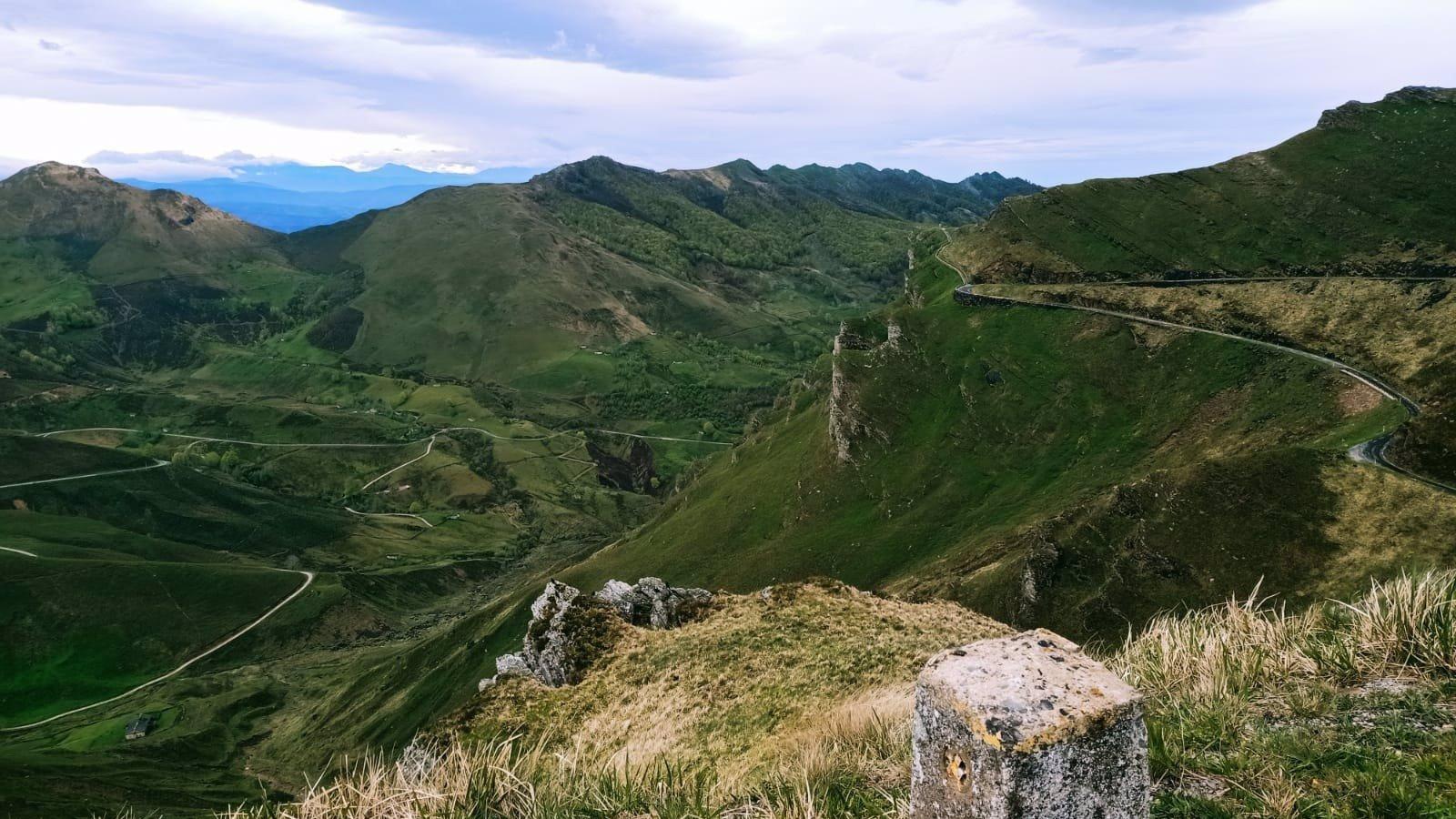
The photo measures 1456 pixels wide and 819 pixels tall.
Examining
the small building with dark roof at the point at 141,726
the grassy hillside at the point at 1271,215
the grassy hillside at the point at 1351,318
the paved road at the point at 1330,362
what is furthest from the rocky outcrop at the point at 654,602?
the small building with dark roof at the point at 141,726

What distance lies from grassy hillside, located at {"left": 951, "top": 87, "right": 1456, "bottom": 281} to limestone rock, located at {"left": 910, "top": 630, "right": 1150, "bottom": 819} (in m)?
140

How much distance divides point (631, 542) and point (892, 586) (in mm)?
66563

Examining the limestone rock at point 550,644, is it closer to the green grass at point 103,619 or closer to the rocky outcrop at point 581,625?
the rocky outcrop at point 581,625

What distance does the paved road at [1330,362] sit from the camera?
182 ft

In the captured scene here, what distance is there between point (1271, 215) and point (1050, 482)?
88779 millimetres

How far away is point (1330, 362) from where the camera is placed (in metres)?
88.3

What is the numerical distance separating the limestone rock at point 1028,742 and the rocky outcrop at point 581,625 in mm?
23189

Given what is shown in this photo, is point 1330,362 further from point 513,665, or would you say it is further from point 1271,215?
point 513,665

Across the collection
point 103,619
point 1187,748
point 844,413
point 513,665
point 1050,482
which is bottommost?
point 103,619

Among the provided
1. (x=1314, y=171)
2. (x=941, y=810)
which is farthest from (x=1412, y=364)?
(x=941, y=810)

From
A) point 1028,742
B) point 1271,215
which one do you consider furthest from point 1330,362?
point 1028,742

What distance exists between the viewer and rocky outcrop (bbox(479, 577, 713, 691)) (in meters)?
31.4

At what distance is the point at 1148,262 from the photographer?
134 meters

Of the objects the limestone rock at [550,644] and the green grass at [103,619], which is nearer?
the limestone rock at [550,644]
